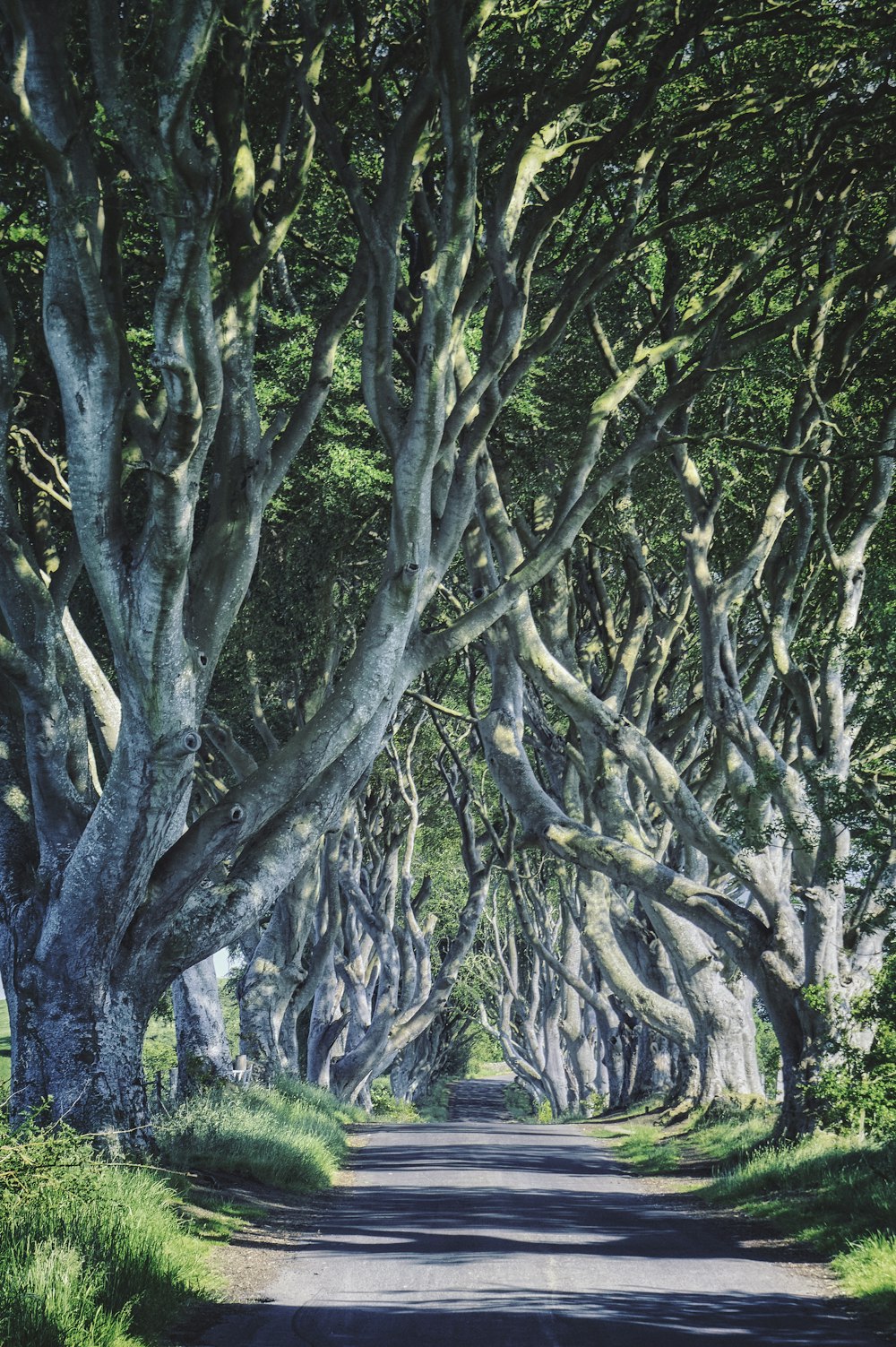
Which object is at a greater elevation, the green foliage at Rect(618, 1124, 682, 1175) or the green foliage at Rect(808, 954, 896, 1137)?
the green foliage at Rect(808, 954, 896, 1137)

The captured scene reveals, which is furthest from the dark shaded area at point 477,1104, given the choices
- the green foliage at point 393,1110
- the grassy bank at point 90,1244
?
the grassy bank at point 90,1244

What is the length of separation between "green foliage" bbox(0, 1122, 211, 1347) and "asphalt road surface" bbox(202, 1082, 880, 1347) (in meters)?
0.44

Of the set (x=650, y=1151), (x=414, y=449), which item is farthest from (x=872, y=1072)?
(x=650, y=1151)

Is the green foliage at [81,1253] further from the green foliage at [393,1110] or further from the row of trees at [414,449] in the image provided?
the green foliage at [393,1110]

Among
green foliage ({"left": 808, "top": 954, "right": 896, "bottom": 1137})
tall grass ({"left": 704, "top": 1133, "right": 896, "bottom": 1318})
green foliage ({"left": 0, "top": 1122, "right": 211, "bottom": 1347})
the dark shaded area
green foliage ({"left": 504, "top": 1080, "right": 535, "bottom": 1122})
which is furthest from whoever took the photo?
green foliage ({"left": 504, "top": 1080, "right": 535, "bottom": 1122})

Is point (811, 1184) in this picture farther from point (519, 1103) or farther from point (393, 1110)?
point (519, 1103)

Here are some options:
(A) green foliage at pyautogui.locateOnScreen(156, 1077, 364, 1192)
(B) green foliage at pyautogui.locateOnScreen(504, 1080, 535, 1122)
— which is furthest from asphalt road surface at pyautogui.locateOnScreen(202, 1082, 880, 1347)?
(B) green foliage at pyautogui.locateOnScreen(504, 1080, 535, 1122)

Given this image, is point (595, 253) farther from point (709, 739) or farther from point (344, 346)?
point (709, 739)

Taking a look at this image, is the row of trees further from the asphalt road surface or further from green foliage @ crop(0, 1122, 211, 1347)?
the asphalt road surface

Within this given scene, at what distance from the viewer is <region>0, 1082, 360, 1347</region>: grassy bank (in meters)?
5.55

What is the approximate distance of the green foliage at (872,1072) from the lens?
1079 cm

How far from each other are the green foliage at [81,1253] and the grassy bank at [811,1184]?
4.02 m

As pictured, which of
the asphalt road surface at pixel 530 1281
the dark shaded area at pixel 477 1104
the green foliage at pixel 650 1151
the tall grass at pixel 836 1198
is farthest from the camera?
the dark shaded area at pixel 477 1104

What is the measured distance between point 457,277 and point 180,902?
5.51m
